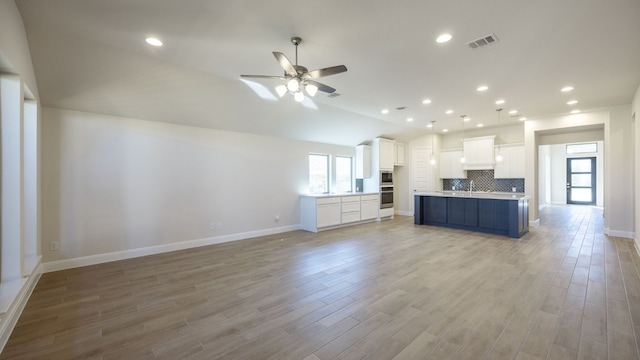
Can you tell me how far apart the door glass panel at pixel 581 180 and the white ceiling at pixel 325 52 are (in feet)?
29.2

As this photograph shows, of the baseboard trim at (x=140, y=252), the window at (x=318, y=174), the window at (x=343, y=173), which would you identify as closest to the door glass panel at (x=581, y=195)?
the window at (x=343, y=173)

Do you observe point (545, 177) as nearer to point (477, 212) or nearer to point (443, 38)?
point (477, 212)

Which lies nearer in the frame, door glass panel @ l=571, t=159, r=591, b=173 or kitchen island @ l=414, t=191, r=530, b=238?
kitchen island @ l=414, t=191, r=530, b=238

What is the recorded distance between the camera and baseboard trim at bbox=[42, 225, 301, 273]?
13.1ft

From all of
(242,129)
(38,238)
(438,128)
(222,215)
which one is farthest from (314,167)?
(38,238)

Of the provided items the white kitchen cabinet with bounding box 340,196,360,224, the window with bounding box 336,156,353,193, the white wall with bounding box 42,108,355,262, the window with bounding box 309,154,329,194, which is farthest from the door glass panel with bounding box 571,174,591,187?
the white wall with bounding box 42,108,355,262

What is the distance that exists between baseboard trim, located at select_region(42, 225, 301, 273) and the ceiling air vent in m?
5.19

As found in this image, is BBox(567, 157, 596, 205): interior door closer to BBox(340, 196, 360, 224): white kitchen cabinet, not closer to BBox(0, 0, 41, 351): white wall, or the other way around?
BBox(340, 196, 360, 224): white kitchen cabinet

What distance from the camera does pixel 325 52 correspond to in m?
3.31

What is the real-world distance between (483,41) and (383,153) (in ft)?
18.3

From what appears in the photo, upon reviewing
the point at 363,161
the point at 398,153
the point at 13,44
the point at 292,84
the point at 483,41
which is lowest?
the point at 363,161

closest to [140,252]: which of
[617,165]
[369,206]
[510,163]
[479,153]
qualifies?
[369,206]

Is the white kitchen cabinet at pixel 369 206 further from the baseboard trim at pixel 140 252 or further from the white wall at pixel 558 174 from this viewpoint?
the white wall at pixel 558 174

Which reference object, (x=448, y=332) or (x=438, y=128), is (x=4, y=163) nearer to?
(x=448, y=332)
